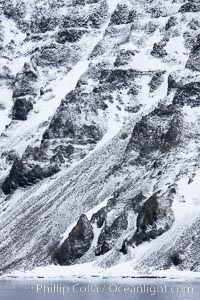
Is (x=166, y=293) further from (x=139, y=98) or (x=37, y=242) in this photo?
(x=139, y=98)

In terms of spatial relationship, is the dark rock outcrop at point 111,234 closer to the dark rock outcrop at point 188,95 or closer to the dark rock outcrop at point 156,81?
the dark rock outcrop at point 188,95

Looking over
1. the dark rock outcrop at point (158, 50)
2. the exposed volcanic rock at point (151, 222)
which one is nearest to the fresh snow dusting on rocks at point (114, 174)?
the exposed volcanic rock at point (151, 222)

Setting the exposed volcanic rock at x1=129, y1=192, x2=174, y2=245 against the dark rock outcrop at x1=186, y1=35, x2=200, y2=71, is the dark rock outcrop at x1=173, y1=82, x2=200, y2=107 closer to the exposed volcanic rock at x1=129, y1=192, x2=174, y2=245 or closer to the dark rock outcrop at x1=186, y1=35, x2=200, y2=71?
the dark rock outcrop at x1=186, y1=35, x2=200, y2=71

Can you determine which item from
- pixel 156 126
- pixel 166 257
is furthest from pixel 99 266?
pixel 156 126

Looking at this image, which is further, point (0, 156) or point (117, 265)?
point (0, 156)

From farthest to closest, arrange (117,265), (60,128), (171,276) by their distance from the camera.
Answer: (60,128) < (117,265) < (171,276)

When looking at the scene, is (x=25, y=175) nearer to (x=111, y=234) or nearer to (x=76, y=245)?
(x=76, y=245)

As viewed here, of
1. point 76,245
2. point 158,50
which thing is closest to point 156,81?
point 158,50
